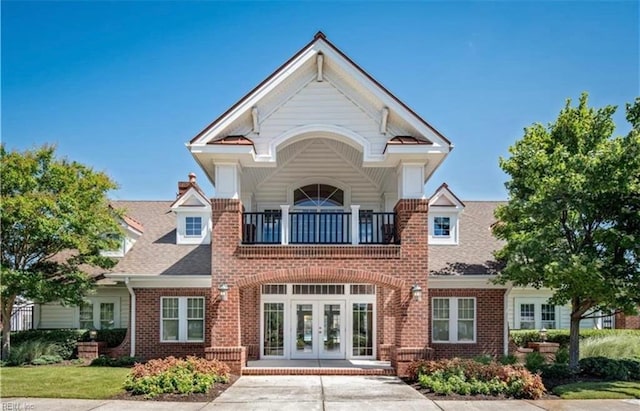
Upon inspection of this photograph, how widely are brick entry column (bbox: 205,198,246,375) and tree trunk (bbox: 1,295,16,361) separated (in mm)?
7714

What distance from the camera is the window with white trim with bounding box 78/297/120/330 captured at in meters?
20.7

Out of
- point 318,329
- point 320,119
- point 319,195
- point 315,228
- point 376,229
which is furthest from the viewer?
point 319,195

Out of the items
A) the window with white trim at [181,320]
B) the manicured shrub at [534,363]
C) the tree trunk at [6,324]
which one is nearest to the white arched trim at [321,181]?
the window with white trim at [181,320]

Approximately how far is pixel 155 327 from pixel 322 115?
9.45 m

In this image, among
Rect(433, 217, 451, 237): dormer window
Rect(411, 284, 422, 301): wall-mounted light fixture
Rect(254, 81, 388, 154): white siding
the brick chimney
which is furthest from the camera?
the brick chimney

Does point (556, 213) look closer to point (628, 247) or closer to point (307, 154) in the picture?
point (628, 247)

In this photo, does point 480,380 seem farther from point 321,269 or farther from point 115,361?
point 115,361

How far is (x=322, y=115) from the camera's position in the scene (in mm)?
16047

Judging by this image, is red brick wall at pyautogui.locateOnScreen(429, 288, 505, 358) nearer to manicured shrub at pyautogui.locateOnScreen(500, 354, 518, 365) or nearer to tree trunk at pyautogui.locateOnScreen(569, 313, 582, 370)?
manicured shrub at pyautogui.locateOnScreen(500, 354, 518, 365)

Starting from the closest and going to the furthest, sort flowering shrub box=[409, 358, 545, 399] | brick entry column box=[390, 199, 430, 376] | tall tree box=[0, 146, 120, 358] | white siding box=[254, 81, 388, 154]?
flowering shrub box=[409, 358, 545, 399] → brick entry column box=[390, 199, 430, 376] → white siding box=[254, 81, 388, 154] → tall tree box=[0, 146, 120, 358]

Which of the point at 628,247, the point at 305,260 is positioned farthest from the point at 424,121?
the point at 628,247

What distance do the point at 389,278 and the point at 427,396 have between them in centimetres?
396

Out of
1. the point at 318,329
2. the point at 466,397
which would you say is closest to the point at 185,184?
the point at 318,329

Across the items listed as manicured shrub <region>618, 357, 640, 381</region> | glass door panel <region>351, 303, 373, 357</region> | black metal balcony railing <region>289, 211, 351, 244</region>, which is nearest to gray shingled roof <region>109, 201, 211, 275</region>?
black metal balcony railing <region>289, 211, 351, 244</region>
